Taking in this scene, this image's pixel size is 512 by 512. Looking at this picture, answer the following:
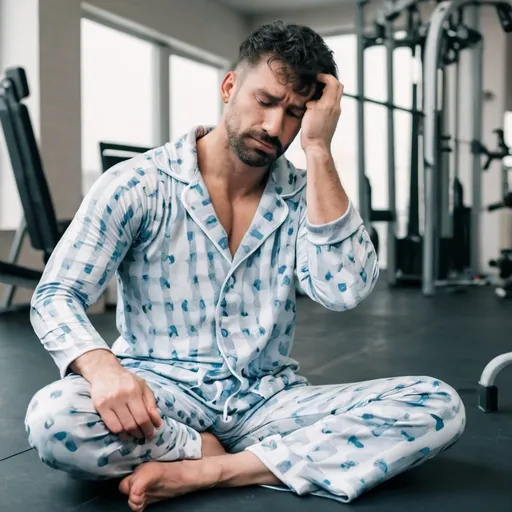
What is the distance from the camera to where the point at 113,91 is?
212 inches

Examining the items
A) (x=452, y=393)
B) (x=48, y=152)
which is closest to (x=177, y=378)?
(x=452, y=393)

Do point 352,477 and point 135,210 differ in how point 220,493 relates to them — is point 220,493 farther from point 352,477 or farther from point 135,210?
point 135,210

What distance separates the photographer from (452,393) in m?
1.20

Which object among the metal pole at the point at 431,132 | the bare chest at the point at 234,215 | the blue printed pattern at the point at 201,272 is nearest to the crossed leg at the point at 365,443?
the blue printed pattern at the point at 201,272

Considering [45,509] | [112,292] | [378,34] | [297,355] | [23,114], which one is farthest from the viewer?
[378,34]

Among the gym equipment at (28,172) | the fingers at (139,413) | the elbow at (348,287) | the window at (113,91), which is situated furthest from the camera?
the window at (113,91)

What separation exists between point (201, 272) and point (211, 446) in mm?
307

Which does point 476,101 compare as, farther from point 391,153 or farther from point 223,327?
point 223,327

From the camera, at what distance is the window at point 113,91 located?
197 inches

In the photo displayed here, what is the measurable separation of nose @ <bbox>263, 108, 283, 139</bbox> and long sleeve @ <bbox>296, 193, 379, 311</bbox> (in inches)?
6.5

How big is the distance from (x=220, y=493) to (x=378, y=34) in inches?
175

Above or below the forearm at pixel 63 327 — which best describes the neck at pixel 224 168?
above

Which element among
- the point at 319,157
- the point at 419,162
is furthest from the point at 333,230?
the point at 419,162

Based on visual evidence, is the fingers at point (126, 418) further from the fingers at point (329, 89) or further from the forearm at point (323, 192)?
the fingers at point (329, 89)
